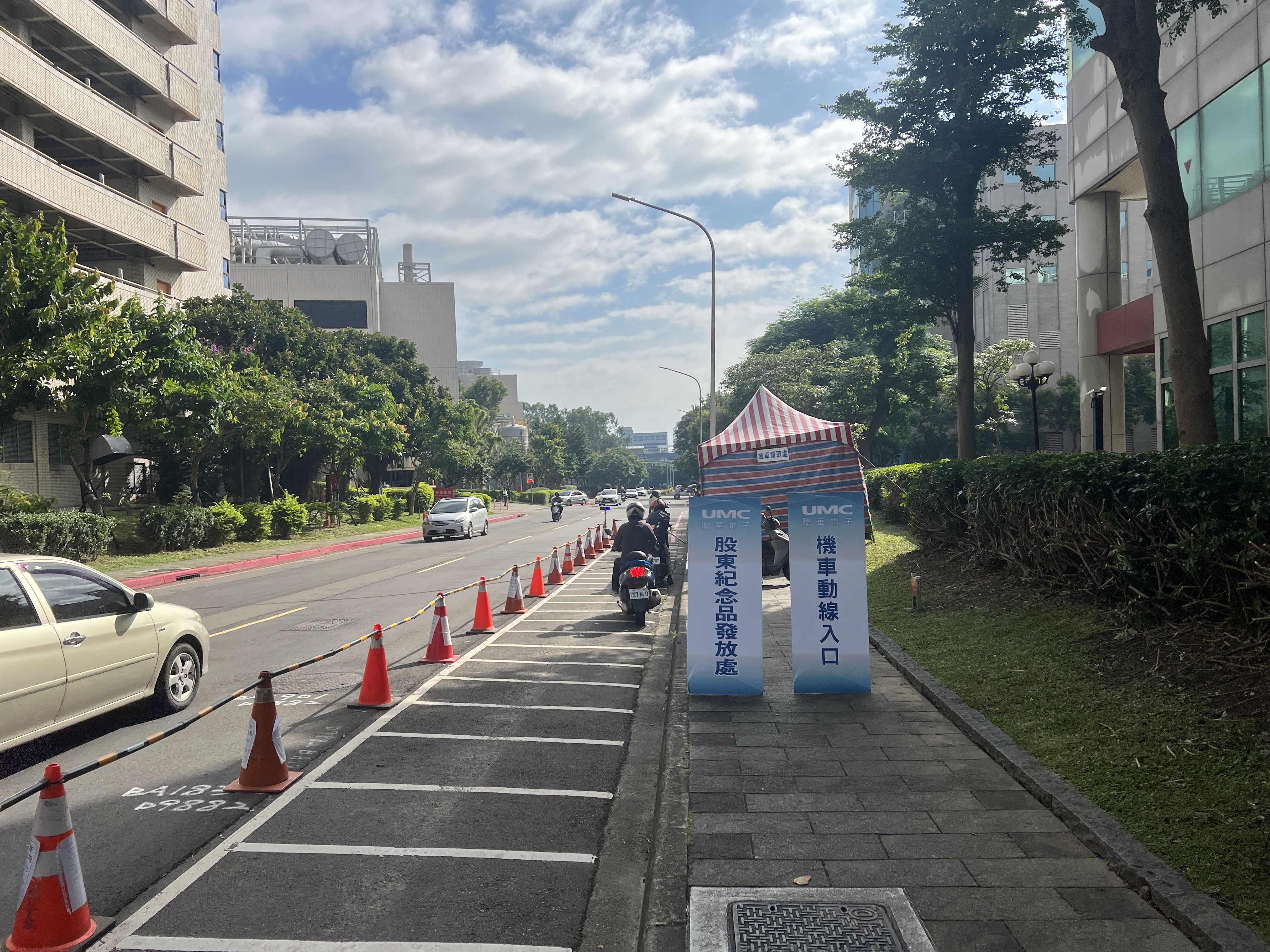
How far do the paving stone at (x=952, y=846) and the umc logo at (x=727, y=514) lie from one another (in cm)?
354

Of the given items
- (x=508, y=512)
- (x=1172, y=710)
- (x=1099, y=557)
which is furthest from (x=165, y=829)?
(x=508, y=512)

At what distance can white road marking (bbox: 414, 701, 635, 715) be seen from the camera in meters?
8.07

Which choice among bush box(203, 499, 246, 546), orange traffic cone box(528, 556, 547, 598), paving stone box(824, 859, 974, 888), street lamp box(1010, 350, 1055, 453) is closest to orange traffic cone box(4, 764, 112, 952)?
paving stone box(824, 859, 974, 888)

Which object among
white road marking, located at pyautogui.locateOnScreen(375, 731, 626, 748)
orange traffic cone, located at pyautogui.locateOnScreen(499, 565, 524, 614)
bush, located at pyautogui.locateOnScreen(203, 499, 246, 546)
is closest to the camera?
white road marking, located at pyautogui.locateOnScreen(375, 731, 626, 748)

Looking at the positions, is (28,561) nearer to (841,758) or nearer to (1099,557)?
(841,758)

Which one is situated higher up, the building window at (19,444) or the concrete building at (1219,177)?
the concrete building at (1219,177)

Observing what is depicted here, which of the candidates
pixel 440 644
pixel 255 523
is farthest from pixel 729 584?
pixel 255 523

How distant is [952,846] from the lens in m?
4.77

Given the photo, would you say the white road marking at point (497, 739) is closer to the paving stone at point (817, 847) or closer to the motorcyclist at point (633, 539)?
the paving stone at point (817, 847)

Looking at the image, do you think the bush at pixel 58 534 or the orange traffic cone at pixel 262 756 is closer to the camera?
the orange traffic cone at pixel 262 756

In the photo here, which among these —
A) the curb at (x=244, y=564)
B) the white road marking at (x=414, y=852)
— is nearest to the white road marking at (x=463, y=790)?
the white road marking at (x=414, y=852)

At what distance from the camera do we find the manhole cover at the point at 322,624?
1254 centimetres

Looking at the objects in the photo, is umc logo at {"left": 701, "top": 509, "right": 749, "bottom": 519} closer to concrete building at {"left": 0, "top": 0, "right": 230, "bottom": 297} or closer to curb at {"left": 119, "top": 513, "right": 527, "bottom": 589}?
curb at {"left": 119, "top": 513, "right": 527, "bottom": 589}

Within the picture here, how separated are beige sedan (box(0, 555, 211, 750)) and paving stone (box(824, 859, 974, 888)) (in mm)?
5428
